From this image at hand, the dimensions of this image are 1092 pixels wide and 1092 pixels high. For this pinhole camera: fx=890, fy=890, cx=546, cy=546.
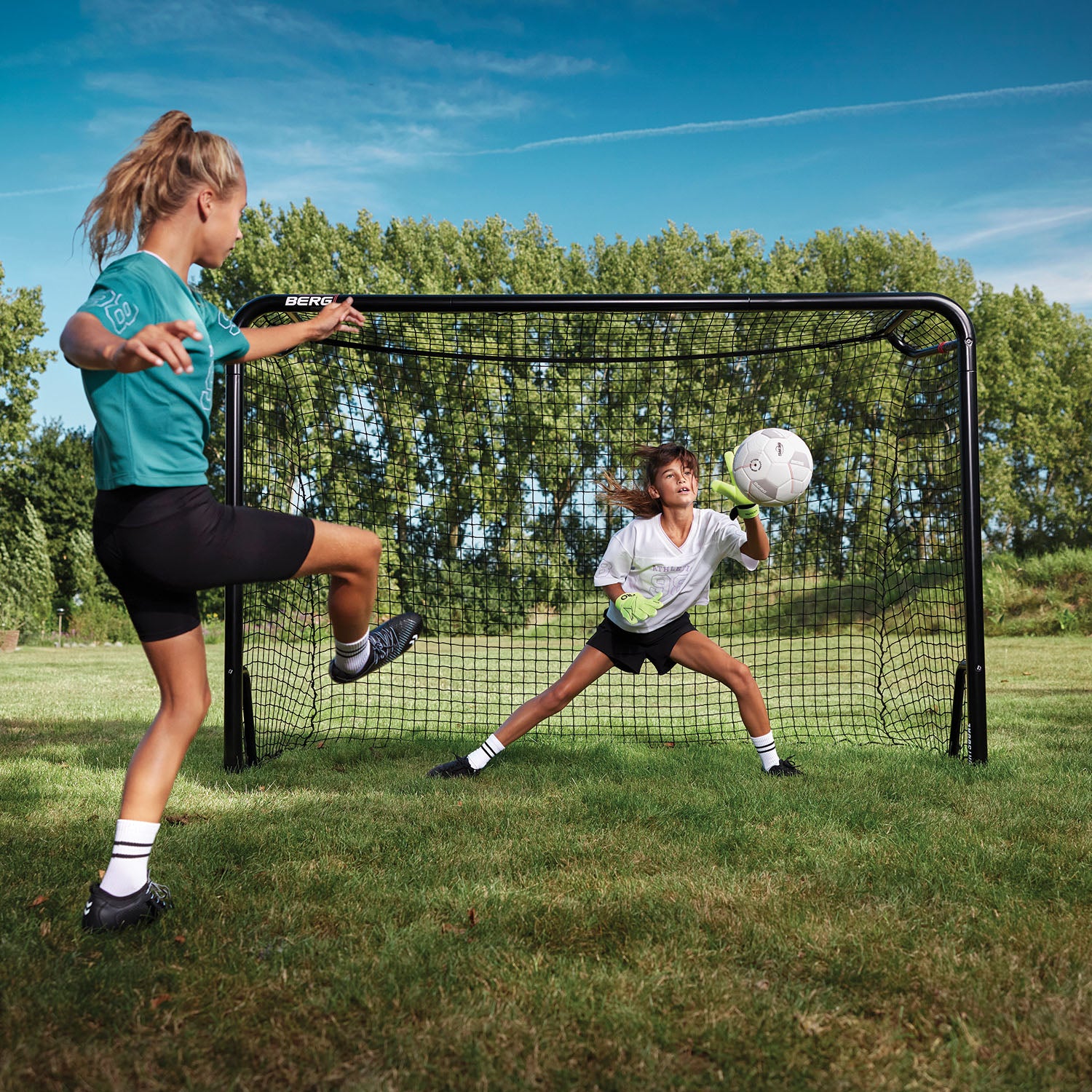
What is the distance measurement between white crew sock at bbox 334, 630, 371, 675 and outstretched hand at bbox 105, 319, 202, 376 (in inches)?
63.8

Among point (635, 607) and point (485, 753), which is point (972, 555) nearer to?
point (635, 607)

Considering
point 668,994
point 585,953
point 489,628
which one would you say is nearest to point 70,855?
point 585,953

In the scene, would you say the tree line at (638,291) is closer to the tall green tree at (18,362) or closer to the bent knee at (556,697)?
the tall green tree at (18,362)

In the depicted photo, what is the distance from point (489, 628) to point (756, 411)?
16.2 ft

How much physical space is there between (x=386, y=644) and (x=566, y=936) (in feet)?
5.75

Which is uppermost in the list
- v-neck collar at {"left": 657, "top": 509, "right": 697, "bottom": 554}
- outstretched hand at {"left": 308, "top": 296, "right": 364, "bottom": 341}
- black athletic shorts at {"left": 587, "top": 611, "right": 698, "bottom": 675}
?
outstretched hand at {"left": 308, "top": 296, "right": 364, "bottom": 341}

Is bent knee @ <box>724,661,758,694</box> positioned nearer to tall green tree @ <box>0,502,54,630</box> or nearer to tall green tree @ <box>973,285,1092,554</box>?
tall green tree @ <box>0,502,54,630</box>

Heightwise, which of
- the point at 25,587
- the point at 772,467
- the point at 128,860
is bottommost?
the point at 128,860

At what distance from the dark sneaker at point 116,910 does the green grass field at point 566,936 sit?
55 mm

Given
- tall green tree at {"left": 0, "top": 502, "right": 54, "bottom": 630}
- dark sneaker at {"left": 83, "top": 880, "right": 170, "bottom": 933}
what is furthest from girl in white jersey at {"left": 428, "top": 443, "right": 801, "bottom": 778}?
tall green tree at {"left": 0, "top": 502, "right": 54, "bottom": 630}

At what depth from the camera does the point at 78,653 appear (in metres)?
17.8

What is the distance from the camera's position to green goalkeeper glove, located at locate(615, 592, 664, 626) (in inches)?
189

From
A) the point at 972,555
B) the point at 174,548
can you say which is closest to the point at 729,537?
the point at 972,555

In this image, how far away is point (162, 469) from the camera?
2758mm
